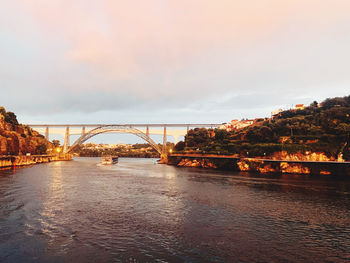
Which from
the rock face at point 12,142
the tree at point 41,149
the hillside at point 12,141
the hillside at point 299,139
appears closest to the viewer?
the hillside at point 299,139

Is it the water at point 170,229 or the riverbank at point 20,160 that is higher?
the riverbank at point 20,160

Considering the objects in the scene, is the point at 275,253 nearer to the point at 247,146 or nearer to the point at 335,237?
the point at 335,237

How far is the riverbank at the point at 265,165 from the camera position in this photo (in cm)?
5986

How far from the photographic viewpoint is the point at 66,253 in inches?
451

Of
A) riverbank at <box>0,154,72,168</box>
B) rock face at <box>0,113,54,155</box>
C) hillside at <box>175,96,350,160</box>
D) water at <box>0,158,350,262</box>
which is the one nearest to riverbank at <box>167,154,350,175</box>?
hillside at <box>175,96,350,160</box>

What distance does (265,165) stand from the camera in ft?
228

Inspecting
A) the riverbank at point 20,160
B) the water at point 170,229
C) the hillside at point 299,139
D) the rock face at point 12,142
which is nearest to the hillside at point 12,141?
the rock face at point 12,142

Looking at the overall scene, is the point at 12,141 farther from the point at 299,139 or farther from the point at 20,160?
the point at 299,139

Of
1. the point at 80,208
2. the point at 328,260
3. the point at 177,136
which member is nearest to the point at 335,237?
the point at 328,260

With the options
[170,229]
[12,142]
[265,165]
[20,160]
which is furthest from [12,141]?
[265,165]

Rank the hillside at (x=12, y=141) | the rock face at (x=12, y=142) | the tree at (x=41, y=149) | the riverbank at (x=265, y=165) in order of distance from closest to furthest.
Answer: the riverbank at (x=265, y=165) < the rock face at (x=12, y=142) < the hillside at (x=12, y=141) < the tree at (x=41, y=149)

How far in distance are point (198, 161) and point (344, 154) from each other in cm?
4847

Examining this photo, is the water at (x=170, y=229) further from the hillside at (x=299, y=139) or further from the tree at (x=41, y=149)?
the tree at (x=41, y=149)

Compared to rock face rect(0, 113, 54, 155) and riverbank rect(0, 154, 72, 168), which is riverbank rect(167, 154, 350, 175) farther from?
rock face rect(0, 113, 54, 155)
